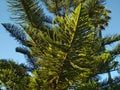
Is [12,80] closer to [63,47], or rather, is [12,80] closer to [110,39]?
[63,47]

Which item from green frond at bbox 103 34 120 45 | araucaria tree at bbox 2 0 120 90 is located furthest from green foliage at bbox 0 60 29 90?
green frond at bbox 103 34 120 45

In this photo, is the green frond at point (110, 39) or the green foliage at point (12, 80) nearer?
the green foliage at point (12, 80)

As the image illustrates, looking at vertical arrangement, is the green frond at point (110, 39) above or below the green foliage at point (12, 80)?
above

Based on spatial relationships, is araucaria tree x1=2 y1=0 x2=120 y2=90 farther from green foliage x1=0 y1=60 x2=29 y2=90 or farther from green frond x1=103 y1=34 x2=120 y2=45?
green frond x1=103 y1=34 x2=120 y2=45

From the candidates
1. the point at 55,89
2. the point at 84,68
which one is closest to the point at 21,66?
the point at 55,89

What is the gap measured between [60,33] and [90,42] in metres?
0.94

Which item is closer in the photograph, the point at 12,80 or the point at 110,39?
the point at 12,80

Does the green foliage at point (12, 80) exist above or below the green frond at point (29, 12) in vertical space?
below

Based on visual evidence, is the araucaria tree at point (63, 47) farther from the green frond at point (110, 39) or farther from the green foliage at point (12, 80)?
the green frond at point (110, 39)

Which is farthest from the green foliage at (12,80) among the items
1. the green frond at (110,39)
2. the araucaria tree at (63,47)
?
the green frond at (110,39)

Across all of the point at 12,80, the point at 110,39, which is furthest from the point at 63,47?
the point at 110,39

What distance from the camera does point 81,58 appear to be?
9.03 metres

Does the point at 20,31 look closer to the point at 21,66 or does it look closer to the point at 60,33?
the point at 21,66

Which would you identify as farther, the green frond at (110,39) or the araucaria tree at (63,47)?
the green frond at (110,39)
